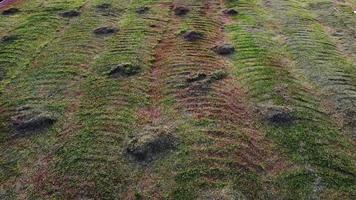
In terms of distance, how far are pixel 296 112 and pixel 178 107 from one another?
6.45 metres

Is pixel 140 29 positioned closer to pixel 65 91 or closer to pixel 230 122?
pixel 65 91

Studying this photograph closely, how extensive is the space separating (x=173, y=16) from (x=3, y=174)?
83.2ft

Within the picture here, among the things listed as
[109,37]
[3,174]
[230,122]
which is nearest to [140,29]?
[109,37]

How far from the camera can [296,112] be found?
25.2 meters

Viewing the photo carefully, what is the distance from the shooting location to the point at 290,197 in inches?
754

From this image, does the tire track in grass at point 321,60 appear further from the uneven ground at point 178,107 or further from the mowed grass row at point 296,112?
the mowed grass row at point 296,112

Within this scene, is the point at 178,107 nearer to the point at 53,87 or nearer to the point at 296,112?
the point at 296,112

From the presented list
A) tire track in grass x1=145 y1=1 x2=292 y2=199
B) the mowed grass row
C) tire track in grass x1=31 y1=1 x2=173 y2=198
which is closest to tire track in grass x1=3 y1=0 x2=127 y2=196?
tire track in grass x1=31 y1=1 x2=173 y2=198

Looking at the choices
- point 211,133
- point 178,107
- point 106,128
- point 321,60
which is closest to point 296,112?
point 211,133

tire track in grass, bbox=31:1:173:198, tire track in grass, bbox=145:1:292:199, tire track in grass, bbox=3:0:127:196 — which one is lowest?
tire track in grass, bbox=3:0:127:196

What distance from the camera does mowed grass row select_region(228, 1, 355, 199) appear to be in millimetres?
20000

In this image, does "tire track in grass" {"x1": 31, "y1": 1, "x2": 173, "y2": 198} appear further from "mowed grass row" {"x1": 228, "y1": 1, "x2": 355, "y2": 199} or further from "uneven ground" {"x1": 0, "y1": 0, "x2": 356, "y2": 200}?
"mowed grass row" {"x1": 228, "y1": 1, "x2": 355, "y2": 199}

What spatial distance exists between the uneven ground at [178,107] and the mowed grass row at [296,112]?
7 centimetres

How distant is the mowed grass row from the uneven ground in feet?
0.24
